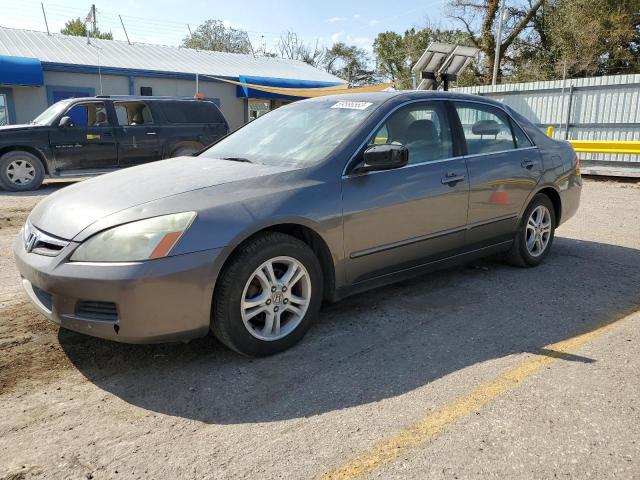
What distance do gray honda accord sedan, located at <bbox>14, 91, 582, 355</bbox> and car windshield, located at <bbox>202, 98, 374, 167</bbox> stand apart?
16 mm

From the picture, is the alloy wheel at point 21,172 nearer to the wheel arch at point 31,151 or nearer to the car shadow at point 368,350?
the wheel arch at point 31,151

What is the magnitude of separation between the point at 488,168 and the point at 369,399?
256cm

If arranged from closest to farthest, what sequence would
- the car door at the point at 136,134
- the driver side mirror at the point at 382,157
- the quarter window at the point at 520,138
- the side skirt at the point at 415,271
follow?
the driver side mirror at the point at 382,157, the side skirt at the point at 415,271, the quarter window at the point at 520,138, the car door at the point at 136,134

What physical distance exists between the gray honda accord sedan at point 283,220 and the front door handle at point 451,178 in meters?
0.01

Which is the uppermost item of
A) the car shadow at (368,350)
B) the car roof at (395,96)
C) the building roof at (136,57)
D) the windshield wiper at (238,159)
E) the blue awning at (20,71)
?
the building roof at (136,57)

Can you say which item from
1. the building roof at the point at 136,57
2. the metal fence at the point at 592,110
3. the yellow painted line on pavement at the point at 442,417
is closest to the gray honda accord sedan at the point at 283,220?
the yellow painted line on pavement at the point at 442,417

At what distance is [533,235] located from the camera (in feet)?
17.2

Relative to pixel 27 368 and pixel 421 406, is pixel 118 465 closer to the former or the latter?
pixel 27 368

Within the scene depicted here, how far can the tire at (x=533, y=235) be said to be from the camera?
5082mm

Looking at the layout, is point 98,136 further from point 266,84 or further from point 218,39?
point 218,39

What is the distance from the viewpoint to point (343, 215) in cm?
351

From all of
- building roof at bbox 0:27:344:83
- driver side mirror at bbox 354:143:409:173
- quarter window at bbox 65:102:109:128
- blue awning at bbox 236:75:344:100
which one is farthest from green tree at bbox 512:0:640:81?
driver side mirror at bbox 354:143:409:173

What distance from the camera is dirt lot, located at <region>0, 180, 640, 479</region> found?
2.30m

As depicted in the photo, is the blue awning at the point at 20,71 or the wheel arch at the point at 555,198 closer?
the wheel arch at the point at 555,198
